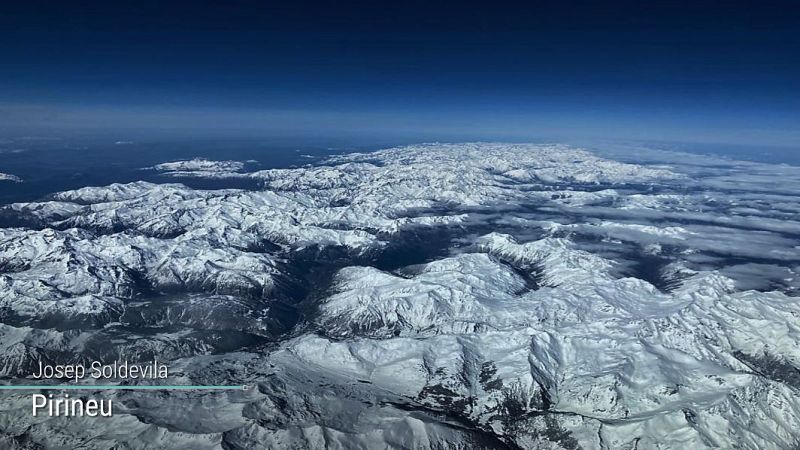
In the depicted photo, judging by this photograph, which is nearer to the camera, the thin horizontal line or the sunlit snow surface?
the sunlit snow surface

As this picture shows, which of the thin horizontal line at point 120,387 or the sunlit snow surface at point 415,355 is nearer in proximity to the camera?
the sunlit snow surface at point 415,355

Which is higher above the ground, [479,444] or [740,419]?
[740,419]

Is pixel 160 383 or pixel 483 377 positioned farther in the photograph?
pixel 483 377

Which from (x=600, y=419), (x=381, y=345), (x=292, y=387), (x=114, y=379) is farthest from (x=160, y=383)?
(x=600, y=419)

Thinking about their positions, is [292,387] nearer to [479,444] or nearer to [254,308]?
[479,444]

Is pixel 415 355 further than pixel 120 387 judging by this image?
Yes

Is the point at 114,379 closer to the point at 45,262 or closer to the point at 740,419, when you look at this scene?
the point at 45,262

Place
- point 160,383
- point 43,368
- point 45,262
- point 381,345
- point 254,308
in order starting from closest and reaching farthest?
point 160,383, point 43,368, point 381,345, point 254,308, point 45,262

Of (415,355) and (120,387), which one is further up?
(120,387)

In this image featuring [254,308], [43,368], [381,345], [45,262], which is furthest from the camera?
[45,262]

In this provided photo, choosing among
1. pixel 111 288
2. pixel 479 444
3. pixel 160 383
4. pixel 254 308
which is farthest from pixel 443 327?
pixel 111 288
